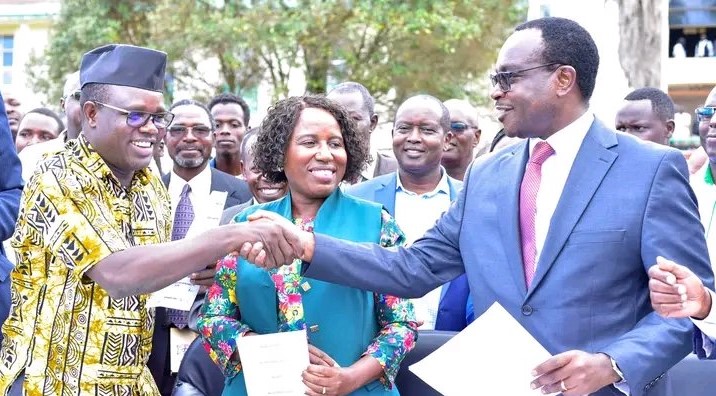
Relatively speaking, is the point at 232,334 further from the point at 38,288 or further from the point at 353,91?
the point at 353,91

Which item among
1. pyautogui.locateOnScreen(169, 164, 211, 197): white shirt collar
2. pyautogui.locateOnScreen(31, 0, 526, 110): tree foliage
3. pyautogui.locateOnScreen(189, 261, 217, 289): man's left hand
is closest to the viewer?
pyautogui.locateOnScreen(189, 261, 217, 289): man's left hand

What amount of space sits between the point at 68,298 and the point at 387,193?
10.5ft

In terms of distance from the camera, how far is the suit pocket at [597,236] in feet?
12.9

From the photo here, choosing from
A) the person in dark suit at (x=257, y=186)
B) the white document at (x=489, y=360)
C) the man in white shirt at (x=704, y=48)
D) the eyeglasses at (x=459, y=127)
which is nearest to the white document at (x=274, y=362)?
the white document at (x=489, y=360)

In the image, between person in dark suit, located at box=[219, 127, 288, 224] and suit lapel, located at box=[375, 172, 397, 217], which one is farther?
suit lapel, located at box=[375, 172, 397, 217]

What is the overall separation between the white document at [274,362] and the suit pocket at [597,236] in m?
1.10

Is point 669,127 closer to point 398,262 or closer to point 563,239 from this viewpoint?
point 398,262

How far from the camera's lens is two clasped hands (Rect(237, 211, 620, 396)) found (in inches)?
147

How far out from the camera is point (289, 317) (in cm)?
447

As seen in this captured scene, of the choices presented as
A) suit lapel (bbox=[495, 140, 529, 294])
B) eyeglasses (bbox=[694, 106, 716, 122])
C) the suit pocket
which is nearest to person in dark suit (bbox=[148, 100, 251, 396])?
suit lapel (bbox=[495, 140, 529, 294])

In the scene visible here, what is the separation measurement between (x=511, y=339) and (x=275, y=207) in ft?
4.29

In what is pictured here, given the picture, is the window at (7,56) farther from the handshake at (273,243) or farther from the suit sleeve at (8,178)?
the handshake at (273,243)

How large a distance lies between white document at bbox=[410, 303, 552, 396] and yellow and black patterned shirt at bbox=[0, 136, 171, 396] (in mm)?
1132

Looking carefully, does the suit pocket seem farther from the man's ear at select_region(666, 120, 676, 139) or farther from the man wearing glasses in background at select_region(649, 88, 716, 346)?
the man's ear at select_region(666, 120, 676, 139)
